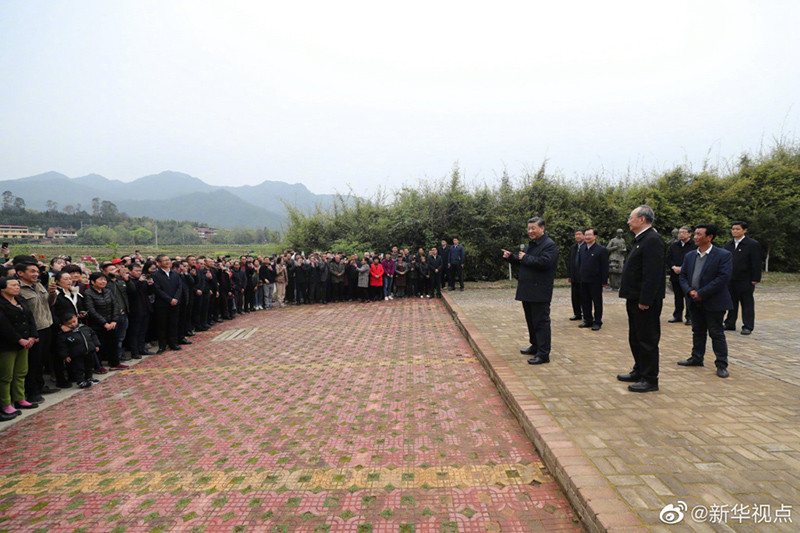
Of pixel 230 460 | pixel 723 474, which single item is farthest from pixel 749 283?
pixel 230 460

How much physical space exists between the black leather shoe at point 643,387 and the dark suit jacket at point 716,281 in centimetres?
155

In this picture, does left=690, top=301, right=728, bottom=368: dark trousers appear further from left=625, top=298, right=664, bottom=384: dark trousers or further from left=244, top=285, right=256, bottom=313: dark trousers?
left=244, top=285, right=256, bottom=313: dark trousers

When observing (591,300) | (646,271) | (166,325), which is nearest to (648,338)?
(646,271)

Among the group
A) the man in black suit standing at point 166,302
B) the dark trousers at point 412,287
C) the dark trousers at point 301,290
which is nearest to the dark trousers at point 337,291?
the dark trousers at point 301,290

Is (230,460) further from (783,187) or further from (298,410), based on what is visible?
(783,187)

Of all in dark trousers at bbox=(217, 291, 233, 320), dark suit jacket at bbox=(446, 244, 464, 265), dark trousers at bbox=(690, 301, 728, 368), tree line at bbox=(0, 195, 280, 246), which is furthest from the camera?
tree line at bbox=(0, 195, 280, 246)

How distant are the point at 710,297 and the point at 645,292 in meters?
1.53

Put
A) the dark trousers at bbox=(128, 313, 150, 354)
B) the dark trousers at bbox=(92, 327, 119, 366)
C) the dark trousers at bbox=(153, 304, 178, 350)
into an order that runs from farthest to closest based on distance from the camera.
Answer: the dark trousers at bbox=(153, 304, 178, 350) → the dark trousers at bbox=(128, 313, 150, 354) → the dark trousers at bbox=(92, 327, 119, 366)

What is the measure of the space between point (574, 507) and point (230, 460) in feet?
Answer: 9.19

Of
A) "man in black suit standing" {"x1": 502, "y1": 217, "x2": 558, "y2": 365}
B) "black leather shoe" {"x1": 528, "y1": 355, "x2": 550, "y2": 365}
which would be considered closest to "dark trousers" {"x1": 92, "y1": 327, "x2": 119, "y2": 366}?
"man in black suit standing" {"x1": 502, "y1": 217, "x2": 558, "y2": 365}

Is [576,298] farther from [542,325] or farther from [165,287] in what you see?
[165,287]

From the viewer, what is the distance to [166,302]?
733cm

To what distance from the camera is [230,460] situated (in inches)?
135

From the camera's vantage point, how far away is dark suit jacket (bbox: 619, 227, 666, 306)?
4066mm
